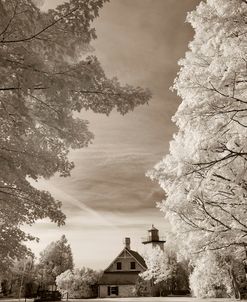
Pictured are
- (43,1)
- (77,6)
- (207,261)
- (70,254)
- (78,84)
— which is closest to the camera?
(77,6)

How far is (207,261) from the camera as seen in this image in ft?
46.8

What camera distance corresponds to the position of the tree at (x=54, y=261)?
7250cm

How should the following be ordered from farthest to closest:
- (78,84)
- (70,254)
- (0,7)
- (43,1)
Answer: (70,254) → (43,1) → (78,84) → (0,7)

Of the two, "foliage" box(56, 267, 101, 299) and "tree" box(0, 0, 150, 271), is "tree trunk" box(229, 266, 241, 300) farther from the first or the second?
"foliage" box(56, 267, 101, 299)

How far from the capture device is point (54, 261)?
77250 mm

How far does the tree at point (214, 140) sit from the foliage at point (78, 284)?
46.1 m

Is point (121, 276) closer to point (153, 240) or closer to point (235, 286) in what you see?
point (153, 240)

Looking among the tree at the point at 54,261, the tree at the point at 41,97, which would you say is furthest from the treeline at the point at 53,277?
the tree at the point at 41,97

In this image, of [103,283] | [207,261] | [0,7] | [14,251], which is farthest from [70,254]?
[0,7]

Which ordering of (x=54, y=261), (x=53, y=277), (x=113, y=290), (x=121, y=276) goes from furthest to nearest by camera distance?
(x=54, y=261)
(x=53, y=277)
(x=121, y=276)
(x=113, y=290)

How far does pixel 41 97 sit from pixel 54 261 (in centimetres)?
7657

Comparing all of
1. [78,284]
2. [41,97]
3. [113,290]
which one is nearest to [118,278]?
[113,290]

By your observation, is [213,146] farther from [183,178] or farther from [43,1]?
[43,1]

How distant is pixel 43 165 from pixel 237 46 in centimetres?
484
